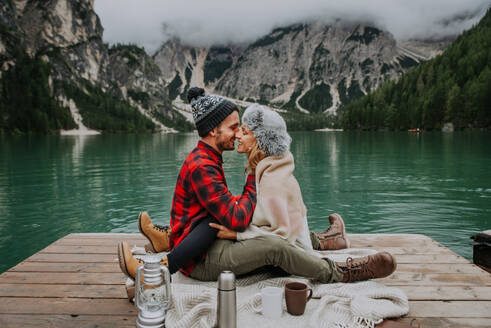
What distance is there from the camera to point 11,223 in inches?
500

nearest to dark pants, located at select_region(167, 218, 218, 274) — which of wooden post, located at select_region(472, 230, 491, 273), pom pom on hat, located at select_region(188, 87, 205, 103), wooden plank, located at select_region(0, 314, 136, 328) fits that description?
wooden plank, located at select_region(0, 314, 136, 328)

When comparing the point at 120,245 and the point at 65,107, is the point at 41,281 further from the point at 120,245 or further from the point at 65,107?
the point at 65,107

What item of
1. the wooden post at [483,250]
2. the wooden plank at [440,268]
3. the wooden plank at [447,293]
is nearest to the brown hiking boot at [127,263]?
the wooden plank at [447,293]

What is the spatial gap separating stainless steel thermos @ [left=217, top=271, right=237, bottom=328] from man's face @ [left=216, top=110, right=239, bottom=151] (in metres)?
1.59

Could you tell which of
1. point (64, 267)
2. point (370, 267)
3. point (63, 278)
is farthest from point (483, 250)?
point (64, 267)

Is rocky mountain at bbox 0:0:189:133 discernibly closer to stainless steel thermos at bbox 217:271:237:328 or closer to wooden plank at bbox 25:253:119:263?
wooden plank at bbox 25:253:119:263

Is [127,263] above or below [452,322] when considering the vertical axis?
above

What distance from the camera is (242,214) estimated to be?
13.9 feet

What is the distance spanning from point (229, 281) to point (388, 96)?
147496 millimetres

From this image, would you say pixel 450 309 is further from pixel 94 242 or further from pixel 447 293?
pixel 94 242

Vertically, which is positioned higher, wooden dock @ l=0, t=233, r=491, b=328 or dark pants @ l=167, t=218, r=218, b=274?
dark pants @ l=167, t=218, r=218, b=274

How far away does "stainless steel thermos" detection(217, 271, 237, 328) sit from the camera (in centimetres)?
332

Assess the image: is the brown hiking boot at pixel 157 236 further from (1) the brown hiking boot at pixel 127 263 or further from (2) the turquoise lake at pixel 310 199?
(2) the turquoise lake at pixel 310 199

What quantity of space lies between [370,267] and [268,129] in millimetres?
1996
